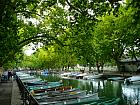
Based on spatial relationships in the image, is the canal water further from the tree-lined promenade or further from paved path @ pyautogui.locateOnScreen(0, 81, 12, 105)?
paved path @ pyautogui.locateOnScreen(0, 81, 12, 105)

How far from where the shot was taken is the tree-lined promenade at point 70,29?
952cm

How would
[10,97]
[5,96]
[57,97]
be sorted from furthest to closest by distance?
[5,96] < [10,97] < [57,97]

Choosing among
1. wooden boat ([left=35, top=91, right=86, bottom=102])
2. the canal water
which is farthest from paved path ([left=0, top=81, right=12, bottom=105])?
the canal water

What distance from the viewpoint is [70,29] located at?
64.3 feet

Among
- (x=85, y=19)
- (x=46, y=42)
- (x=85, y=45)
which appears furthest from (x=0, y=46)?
(x=46, y=42)

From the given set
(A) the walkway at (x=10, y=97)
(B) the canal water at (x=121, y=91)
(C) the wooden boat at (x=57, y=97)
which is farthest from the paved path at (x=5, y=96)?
(B) the canal water at (x=121, y=91)

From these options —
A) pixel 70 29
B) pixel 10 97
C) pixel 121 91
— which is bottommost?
pixel 121 91

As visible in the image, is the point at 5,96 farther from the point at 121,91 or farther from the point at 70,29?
the point at 121,91

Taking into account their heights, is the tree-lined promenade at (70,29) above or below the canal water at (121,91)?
above

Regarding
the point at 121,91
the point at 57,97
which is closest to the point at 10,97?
the point at 57,97

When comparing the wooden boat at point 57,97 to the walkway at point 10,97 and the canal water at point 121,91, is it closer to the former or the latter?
the walkway at point 10,97

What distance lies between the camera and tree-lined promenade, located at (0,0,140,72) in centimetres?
952

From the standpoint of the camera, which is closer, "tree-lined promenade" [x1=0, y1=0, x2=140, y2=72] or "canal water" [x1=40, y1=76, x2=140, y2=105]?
"tree-lined promenade" [x1=0, y1=0, x2=140, y2=72]

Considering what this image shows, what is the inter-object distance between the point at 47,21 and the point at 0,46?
7520 mm
